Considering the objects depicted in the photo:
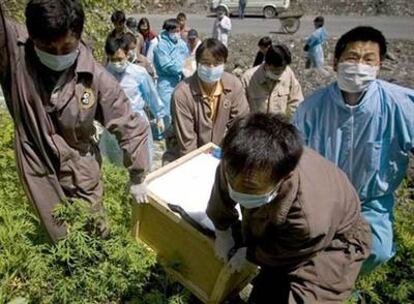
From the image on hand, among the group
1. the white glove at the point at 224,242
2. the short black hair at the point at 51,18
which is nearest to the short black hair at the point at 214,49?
the short black hair at the point at 51,18

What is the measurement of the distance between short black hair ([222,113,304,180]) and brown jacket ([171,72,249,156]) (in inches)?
82.4

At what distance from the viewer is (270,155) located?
201 cm

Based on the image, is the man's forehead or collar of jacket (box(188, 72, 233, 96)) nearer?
the man's forehead

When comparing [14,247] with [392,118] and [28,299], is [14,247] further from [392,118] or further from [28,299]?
[392,118]

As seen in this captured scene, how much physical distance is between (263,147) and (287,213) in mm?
388

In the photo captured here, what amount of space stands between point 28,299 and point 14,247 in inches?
12.7

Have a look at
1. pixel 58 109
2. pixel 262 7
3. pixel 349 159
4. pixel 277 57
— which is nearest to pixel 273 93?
pixel 277 57

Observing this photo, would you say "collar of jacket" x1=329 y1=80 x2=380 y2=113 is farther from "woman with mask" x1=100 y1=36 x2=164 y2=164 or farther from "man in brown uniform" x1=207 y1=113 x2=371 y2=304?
"woman with mask" x1=100 y1=36 x2=164 y2=164

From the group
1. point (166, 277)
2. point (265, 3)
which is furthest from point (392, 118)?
point (265, 3)

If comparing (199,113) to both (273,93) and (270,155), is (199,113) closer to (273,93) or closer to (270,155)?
(273,93)

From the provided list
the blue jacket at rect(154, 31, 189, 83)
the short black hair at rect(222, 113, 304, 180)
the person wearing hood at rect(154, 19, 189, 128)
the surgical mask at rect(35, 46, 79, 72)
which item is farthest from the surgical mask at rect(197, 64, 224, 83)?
the blue jacket at rect(154, 31, 189, 83)

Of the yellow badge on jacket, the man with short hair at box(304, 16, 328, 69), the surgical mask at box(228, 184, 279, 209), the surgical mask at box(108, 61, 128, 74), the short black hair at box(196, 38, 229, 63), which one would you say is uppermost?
the yellow badge on jacket

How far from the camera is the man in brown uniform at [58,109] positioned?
270 centimetres

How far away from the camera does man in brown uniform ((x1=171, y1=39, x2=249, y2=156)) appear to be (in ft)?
13.9
